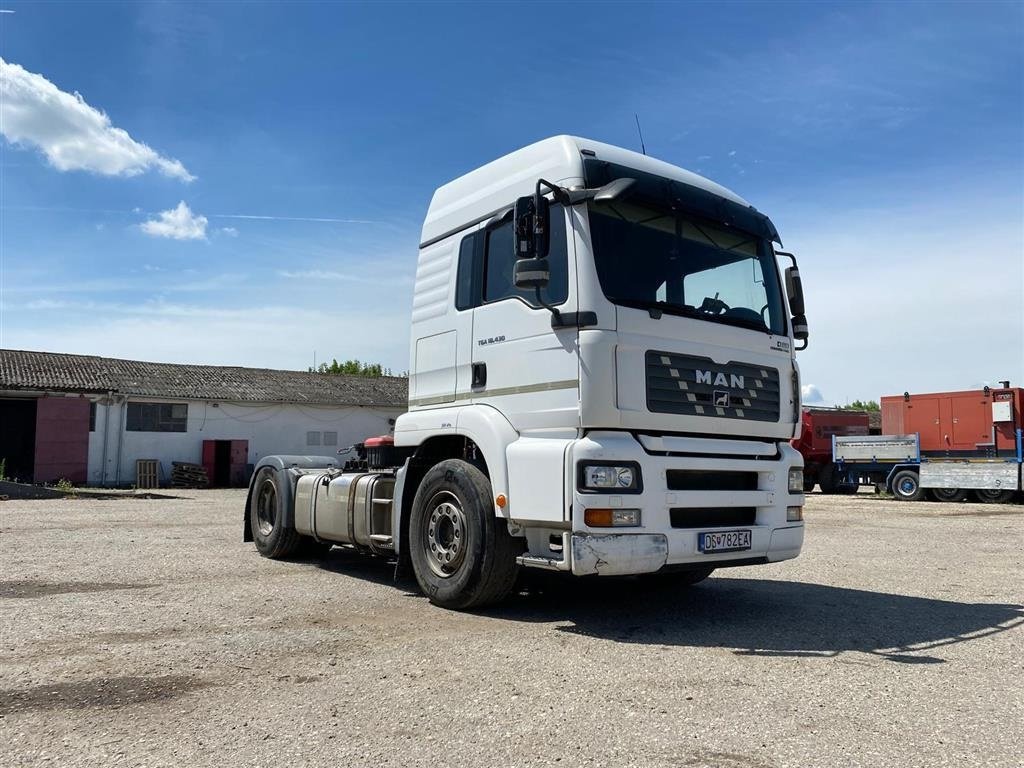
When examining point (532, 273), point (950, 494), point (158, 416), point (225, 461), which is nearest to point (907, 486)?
point (950, 494)

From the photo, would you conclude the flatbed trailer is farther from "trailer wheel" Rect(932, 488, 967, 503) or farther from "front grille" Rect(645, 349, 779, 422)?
"front grille" Rect(645, 349, 779, 422)

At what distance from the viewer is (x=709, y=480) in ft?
19.5

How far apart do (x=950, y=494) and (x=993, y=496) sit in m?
1.11

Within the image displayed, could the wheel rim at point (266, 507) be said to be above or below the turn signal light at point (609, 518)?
below

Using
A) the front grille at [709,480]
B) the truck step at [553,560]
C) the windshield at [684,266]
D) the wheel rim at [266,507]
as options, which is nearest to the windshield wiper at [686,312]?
the windshield at [684,266]

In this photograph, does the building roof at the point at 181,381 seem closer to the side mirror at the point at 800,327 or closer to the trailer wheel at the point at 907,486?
the trailer wheel at the point at 907,486

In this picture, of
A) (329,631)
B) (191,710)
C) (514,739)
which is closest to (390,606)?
(329,631)

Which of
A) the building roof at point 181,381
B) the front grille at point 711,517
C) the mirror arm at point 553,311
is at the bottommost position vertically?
the front grille at point 711,517

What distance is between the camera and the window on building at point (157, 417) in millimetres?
28938

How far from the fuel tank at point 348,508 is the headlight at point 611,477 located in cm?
246

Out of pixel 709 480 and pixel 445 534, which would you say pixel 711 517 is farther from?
pixel 445 534

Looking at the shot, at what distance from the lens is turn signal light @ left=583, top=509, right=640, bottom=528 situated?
17.3ft

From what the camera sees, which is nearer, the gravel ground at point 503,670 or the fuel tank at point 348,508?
the gravel ground at point 503,670

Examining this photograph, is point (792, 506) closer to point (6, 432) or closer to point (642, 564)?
point (642, 564)
